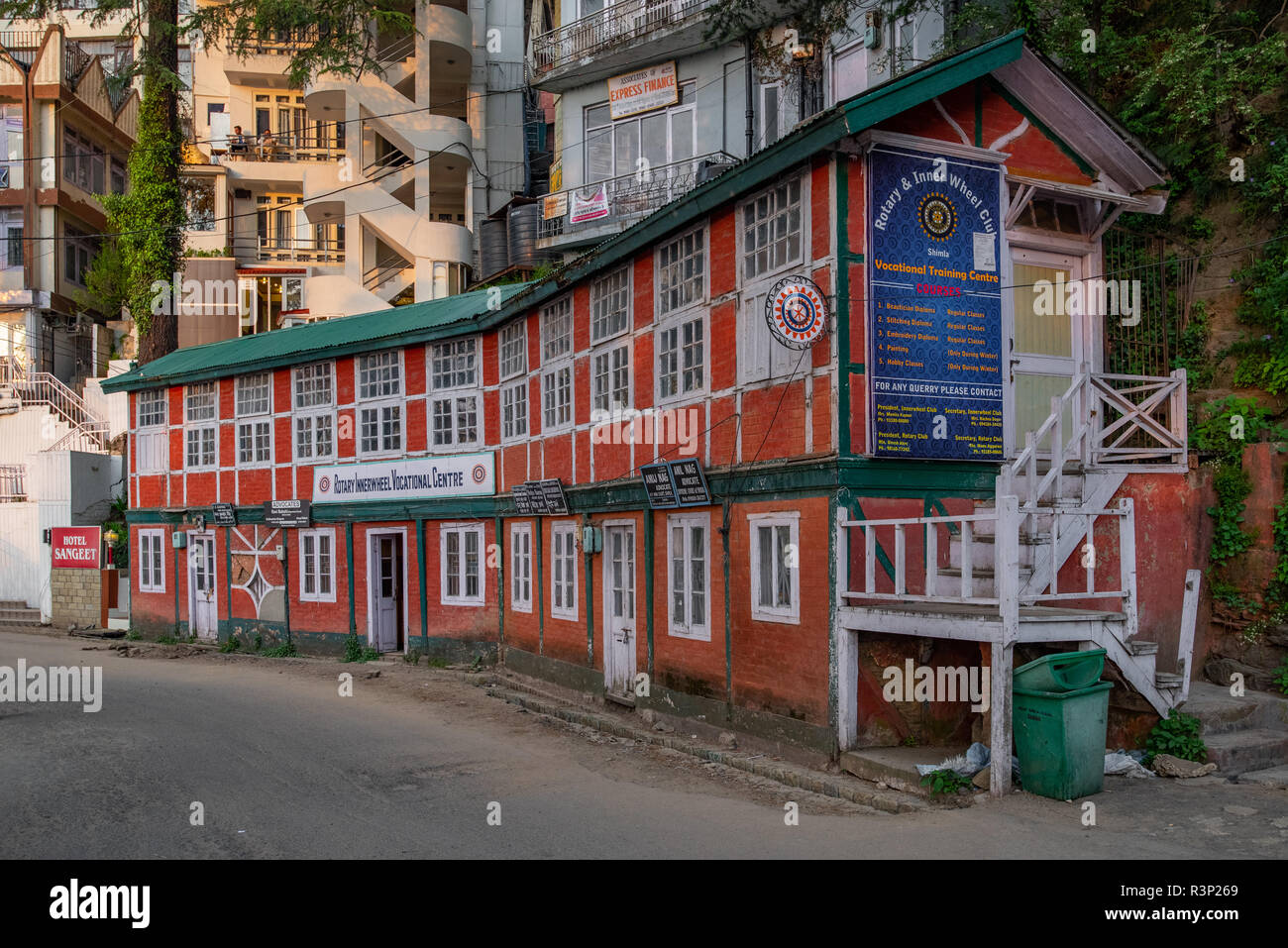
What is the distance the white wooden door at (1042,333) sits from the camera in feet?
41.7

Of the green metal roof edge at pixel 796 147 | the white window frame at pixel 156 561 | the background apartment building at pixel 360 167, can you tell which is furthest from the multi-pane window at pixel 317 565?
the background apartment building at pixel 360 167

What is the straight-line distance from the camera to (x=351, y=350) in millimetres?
22656

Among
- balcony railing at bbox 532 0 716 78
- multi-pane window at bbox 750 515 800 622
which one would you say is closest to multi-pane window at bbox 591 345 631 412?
multi-pane window at bbox 750 515 800 622

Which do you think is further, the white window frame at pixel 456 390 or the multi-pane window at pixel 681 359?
the white window frame at pixel 456 390

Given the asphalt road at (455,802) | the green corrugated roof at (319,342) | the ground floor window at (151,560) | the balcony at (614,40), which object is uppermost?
the balcony at (614,40)

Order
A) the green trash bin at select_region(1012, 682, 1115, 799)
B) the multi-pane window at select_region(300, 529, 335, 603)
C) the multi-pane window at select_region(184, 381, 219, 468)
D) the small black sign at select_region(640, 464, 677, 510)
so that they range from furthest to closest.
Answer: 1. the multi-pane window at select_region(184, 381, 219, 468)
2. the multi-pane window at select_region(300, 529, 335, 603)
3. the small black sign at select_region(640, 464, 677, 510)
4. the green trash bin at select_region(1012, 682, 1115, 799)

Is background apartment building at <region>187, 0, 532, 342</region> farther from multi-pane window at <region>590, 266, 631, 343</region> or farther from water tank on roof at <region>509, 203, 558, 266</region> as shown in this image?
multi-pane window at <region>590, 266, 631, 343</region>

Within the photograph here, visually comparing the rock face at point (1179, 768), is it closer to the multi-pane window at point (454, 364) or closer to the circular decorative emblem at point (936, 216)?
the circular decorative emblem at point (936, 216)

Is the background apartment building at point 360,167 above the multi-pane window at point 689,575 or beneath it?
above

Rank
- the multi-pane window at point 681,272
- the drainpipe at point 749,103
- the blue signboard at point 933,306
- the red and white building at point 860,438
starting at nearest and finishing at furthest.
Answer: the red and white building at point 860,438
the blue signboard at point 933,306
the multi-pane window at point 681,272
the drainpipe at point 749,103

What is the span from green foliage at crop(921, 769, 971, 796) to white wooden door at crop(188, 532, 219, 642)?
1969 cm

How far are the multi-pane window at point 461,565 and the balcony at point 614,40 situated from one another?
39.4 ft

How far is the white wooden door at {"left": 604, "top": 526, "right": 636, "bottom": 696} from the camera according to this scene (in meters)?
15.3

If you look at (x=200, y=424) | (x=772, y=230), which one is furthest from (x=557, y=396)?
(x=200, y=424)
